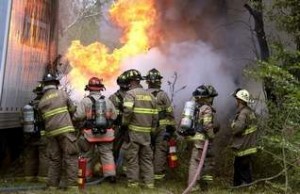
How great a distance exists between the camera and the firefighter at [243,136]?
9.83m

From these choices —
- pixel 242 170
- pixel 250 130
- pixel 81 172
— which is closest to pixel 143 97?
pixel 81 172

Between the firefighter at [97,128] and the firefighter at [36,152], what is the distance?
2.53ft

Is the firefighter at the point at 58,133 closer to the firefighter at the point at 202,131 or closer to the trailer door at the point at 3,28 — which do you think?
the trailer door at the point at 3,28

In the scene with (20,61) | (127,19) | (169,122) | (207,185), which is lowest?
(207,185)

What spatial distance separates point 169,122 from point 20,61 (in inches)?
118

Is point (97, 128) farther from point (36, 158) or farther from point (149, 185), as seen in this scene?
point (36, 158)

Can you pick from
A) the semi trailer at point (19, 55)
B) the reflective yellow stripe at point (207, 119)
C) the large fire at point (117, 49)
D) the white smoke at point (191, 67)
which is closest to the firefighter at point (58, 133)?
the semi trailer at point (19, 55)

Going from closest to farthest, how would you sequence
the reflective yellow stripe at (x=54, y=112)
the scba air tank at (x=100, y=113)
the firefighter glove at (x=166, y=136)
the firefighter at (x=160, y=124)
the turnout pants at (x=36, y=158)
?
the reflective yellow stripe at (x=54, y=112) → the scba air tank at (x=100, y=113) → the turnout pants at (x=36, y=158) → the firefighter at (x=160, y=124) → the firefighter glove at (x=166, y=136)

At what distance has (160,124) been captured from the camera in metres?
10.7

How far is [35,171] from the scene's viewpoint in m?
10.4

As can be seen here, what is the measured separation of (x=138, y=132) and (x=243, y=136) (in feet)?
5.99

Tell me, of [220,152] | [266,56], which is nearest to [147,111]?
[220,152]

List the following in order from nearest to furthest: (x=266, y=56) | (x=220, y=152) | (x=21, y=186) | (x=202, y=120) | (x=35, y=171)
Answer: (x=21, y=186) → (x=202, y=120) → (x=35, y=171) → (x=220, y=152) → (x=266, y=56)

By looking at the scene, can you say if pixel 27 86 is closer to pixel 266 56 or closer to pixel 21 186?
pixel 21 186
